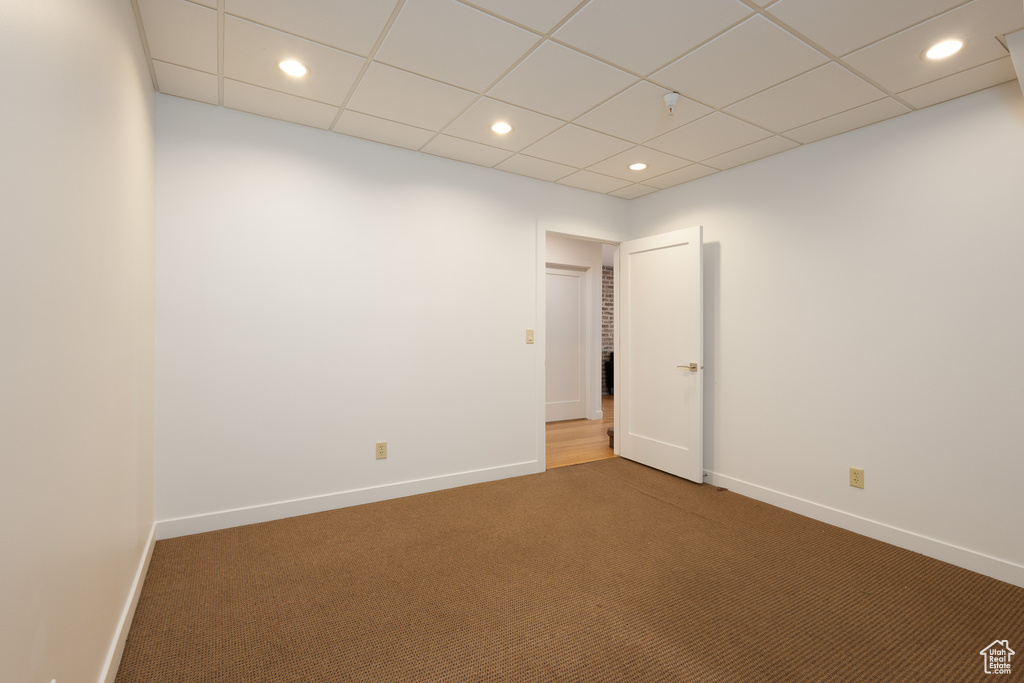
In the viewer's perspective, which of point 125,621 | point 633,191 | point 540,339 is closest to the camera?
point 125,621

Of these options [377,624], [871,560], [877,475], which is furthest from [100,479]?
[877,475]

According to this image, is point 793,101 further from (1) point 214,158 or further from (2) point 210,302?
(2) point 210,302

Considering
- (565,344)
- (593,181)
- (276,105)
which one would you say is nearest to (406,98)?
(276,105)

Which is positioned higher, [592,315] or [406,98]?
[406,98]

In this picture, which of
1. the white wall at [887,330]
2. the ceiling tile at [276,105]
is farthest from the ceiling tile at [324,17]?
the white wall at [887,330]

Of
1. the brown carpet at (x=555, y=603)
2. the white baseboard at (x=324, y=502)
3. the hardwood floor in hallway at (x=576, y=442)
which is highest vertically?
the white baseboard at (x=324, y=502)

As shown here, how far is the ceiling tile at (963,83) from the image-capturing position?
7.16 ft

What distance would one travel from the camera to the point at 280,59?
2.21 meters

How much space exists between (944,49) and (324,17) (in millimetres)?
2755

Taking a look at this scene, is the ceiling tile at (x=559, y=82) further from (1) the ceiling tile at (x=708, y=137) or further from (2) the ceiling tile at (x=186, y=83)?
(2) the ceiling tile at (x=186, y=83)

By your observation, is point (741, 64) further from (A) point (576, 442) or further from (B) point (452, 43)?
(A) point (576, 442)

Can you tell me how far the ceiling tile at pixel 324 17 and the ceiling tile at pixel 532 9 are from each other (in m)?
0.41

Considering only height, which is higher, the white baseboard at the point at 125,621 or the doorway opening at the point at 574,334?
the doorway opening at the point at 574,334

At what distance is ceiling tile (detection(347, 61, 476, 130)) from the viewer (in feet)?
7.77
